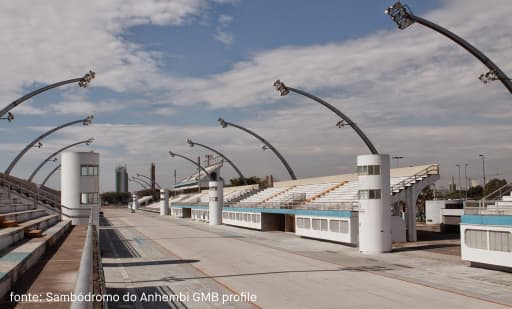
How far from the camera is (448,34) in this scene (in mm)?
22438

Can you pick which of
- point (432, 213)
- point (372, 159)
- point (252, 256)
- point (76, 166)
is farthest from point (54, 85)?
point (432, 213)

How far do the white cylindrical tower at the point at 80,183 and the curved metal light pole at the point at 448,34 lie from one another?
22804 mm

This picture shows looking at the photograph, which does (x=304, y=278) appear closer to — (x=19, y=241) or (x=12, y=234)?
(x=19, y=241)

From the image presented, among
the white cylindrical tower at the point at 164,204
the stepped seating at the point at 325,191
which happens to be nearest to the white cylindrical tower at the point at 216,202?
the stepped seating at the point at 325,191

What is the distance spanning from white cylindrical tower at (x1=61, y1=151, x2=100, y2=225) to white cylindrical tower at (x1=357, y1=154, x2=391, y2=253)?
1802 centimetres

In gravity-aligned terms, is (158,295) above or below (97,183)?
below

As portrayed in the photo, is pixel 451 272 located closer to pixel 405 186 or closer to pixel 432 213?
pixel 405 186

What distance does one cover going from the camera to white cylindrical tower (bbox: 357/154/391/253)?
32.1m

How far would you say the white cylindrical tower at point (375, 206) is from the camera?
32.1 metres

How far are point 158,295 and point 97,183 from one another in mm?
18679

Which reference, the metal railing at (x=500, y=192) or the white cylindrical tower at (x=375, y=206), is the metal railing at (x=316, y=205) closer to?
the white cylindrical tower at (x=375, y=206)

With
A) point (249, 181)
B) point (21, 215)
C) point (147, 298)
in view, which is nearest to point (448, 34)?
point (147, 298)

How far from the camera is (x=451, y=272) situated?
23516mm

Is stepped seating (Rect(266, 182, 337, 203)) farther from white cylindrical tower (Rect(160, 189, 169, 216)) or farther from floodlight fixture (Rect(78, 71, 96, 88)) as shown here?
white cylindrical tower (Rect(160, 189, 169, 216))
